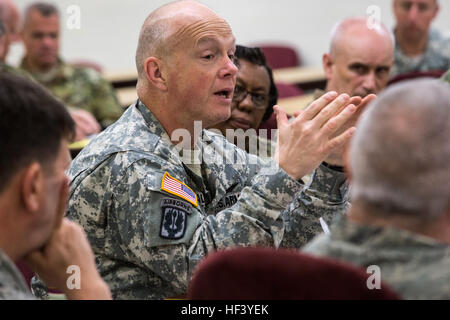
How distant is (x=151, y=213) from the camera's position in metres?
1.58

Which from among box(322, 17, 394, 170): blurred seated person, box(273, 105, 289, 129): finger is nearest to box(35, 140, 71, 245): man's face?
box(273, 105, 289, 129): finger

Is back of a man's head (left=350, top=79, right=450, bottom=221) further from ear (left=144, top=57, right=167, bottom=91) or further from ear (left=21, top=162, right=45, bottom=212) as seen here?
ear (left=144, top=57, right=167, bottom=91)

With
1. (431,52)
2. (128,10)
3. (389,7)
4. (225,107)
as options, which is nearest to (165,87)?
(225,107)

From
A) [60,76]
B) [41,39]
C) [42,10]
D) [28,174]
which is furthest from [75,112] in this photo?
[28,174]

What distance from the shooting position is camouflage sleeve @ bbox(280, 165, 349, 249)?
182cm

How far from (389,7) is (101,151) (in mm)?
4596

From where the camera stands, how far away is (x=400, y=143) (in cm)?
92

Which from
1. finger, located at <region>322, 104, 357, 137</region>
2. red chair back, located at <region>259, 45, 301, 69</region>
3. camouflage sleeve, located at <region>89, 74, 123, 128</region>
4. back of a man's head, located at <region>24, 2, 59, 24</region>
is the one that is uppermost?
red chair back, located at <region>259, 45, 301, 69</region>

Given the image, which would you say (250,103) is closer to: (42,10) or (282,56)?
(42,10)

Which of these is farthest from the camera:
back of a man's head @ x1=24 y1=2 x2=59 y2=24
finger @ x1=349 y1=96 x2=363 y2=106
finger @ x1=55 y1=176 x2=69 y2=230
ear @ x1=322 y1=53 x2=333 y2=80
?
back of a man's head @ x1=24 y1=2 x2=59 y2=24

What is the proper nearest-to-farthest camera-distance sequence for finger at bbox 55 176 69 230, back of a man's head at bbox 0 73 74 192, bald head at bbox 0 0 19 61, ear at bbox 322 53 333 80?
back of a man's head at bbox 0 73 74 192 < finger at bbox 55 176 69 230 < ear at bbox 322 53 333 80 < bald head at bbox 0 0 19 61

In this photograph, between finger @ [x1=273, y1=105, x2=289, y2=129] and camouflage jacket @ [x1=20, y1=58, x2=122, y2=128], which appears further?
camouflage jacket @ [x1=20, y1=58, x2=122, y2=128]

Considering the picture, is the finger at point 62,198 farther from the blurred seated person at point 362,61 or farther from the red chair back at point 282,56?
the red chair back at point 282,56

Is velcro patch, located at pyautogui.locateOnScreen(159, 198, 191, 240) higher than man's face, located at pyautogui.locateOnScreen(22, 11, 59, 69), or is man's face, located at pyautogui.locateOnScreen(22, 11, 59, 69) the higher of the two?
man's face, located at pyautogui.locateOnScreen(22, 11, 59, 69)
